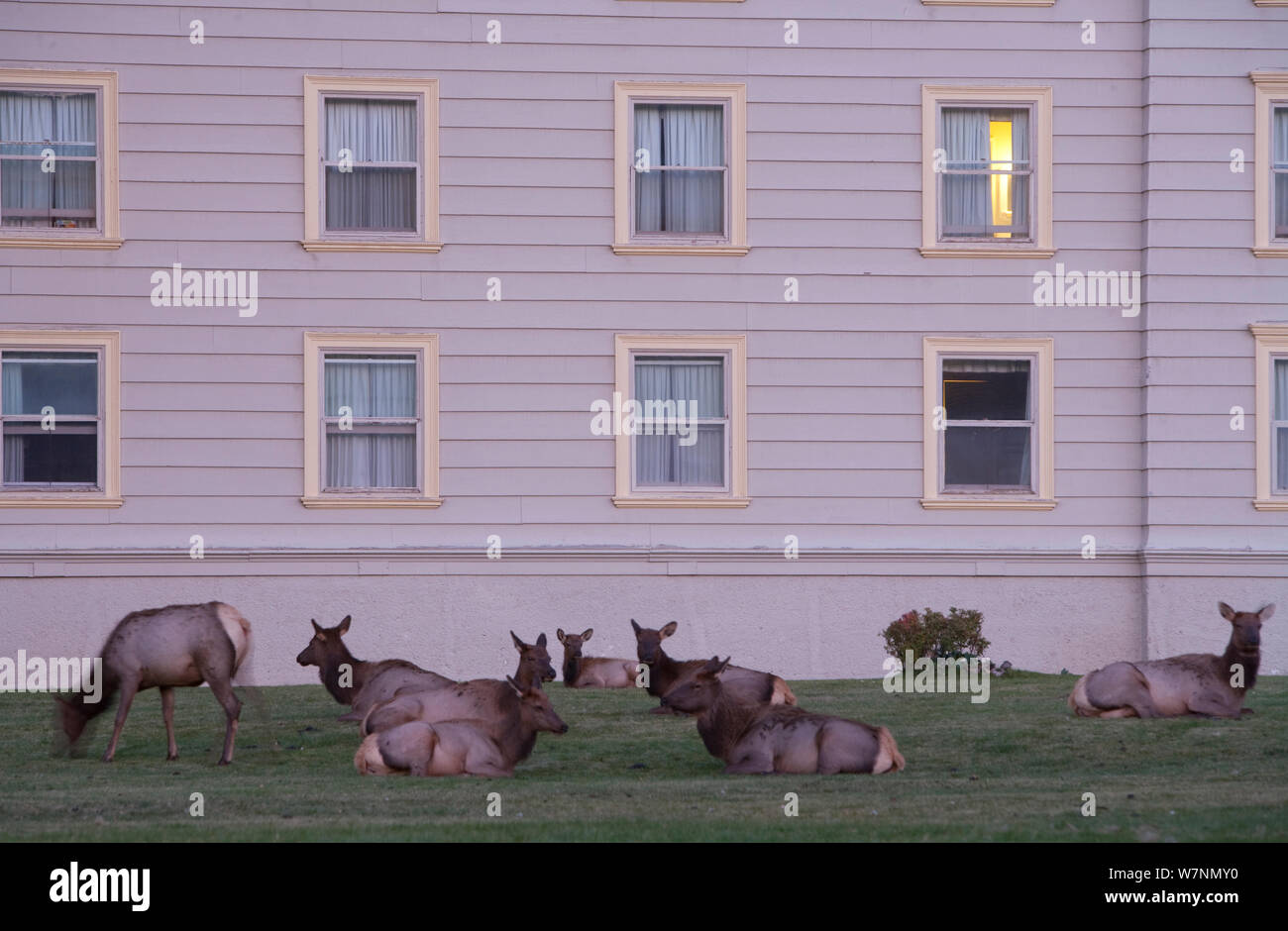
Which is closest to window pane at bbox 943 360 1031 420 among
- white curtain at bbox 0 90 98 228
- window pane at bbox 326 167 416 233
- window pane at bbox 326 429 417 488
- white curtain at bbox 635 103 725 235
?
white curtain at bbox 635 103 725 235

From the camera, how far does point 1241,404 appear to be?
22.1 m

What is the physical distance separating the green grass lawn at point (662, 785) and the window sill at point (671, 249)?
661 cm

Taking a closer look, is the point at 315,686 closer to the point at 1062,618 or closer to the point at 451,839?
the point at 1062,618

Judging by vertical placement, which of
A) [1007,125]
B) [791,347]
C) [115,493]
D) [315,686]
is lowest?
[315,686]

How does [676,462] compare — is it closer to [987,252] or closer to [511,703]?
[987,252]

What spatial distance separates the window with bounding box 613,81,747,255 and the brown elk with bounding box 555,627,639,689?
5.18m

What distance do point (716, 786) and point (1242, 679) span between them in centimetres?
630

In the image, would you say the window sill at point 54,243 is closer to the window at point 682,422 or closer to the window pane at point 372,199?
the window pane at point 372,199

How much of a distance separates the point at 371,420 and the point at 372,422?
27 mm

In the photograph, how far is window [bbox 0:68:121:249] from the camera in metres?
21.5

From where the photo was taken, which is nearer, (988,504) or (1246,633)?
(1246,633)

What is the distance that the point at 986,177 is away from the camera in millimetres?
22484

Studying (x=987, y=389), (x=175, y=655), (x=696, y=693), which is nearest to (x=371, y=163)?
(x=987, y=389)

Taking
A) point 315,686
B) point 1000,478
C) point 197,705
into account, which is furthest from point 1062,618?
point 197,705
